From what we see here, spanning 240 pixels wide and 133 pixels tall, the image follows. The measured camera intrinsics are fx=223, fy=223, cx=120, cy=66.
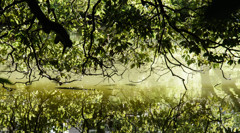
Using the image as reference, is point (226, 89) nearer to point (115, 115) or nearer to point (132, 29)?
point (115, 115)

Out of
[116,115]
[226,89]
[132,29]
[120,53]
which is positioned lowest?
[116,115]

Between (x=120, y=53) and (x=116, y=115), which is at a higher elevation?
(x=120, y=53)

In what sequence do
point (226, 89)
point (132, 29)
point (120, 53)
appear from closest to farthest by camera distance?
point (132, 29), point (120, 53), point (226, 89)

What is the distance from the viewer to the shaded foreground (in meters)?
4.16

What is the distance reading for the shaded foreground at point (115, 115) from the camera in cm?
416

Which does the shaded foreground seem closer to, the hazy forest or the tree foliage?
the hazy forest

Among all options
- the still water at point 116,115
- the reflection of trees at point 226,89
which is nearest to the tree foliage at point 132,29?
the still water at point 116,115

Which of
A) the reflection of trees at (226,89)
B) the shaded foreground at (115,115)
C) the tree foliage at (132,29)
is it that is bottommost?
the shaded foreground at (115,115)

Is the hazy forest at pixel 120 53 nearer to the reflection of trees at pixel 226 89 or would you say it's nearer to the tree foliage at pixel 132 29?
the tree foliage at pixel 132 29

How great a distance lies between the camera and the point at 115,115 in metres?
5.09

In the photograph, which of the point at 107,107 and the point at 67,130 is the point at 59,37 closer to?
the point at 67,130

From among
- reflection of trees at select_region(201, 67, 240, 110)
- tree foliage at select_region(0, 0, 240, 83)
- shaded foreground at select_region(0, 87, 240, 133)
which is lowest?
shaded foreground at select_region(0, 87, 240, 133)

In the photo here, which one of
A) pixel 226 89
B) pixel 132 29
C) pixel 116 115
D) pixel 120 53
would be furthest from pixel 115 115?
pixel 226 89

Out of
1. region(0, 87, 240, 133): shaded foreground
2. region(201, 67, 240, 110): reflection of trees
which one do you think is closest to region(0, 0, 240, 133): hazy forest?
region(0, 87, 240, 133): shaded foreground
